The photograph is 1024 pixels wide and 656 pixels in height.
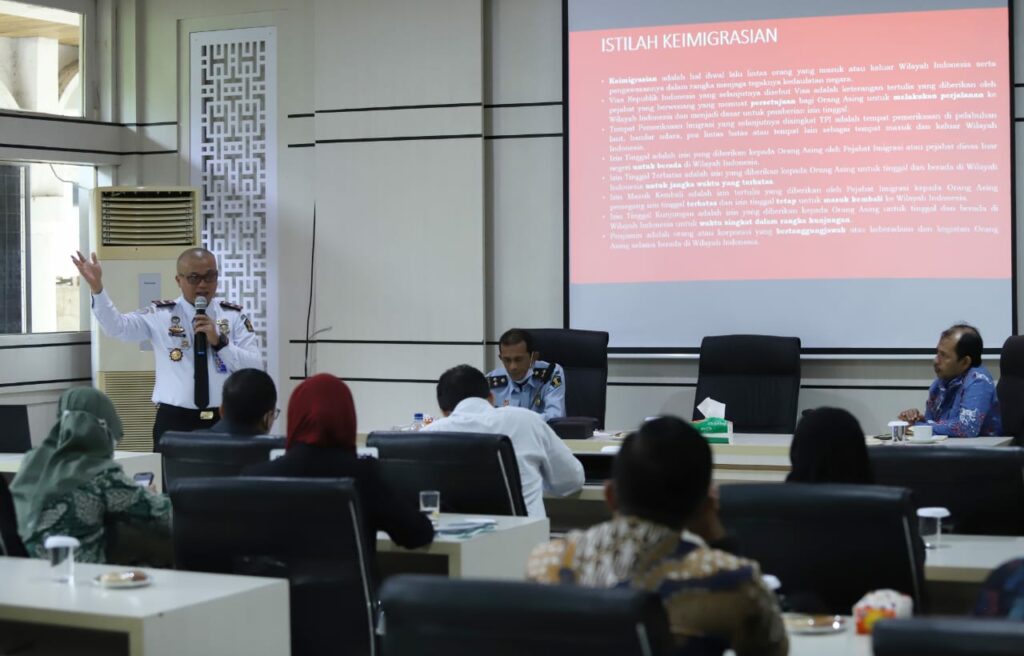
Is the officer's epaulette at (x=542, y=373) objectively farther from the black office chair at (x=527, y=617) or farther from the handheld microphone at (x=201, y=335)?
the black office chair at (x=527, y=617)

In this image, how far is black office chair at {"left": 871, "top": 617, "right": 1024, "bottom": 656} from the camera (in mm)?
1442

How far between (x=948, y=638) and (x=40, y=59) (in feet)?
26.5

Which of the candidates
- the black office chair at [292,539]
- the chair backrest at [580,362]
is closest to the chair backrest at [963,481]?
the black office chair at [292,539]

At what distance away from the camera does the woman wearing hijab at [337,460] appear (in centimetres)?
331

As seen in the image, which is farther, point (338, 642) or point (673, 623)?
point (338, 642)

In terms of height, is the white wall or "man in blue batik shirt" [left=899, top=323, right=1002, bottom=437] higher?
the white wall

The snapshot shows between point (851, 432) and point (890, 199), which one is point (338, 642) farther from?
point (890, 199)

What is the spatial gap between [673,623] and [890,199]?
560 centimetres

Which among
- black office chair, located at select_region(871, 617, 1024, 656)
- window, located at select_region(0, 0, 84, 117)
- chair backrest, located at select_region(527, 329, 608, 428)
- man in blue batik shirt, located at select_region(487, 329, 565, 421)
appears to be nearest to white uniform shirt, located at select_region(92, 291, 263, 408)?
man in blue batik shirt, located at select_region(487, 329, 565, 421)

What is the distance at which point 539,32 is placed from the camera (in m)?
7.79

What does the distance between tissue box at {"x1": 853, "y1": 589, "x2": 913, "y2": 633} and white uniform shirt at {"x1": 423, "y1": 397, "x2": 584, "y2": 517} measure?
203 centimetres

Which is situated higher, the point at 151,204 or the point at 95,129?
the point at 95,129

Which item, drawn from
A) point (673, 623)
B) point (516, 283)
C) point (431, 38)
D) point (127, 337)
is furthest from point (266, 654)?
point (431, 38)

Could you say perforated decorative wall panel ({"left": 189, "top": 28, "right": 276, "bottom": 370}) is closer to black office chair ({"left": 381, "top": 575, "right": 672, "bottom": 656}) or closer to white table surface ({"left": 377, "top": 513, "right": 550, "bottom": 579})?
white table surface ({"left": 377, "top": 513, "right": 550, "bottom": 579})
